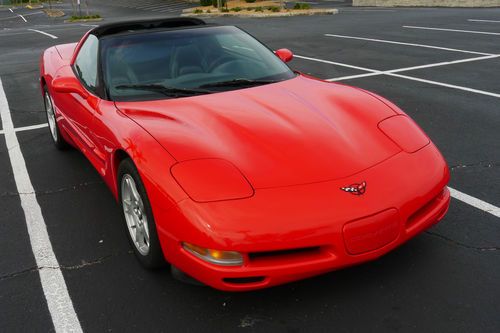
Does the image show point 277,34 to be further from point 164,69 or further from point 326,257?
point 326,257

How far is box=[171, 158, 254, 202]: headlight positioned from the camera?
2.41 meters

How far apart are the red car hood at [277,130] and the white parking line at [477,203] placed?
951 millimetres

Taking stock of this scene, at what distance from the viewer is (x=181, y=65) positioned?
3.72m

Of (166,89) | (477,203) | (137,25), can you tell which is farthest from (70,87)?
(477,203)

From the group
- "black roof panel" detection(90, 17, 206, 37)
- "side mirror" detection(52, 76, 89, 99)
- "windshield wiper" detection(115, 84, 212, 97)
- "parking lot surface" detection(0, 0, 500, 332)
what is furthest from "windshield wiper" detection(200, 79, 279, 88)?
"parking lot surface" detection(0, 0, 500, 332)

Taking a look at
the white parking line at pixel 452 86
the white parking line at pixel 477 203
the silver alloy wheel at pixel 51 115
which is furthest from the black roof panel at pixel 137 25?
the white parking line at pixel 452 86

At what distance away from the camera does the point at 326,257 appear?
91.9 inches

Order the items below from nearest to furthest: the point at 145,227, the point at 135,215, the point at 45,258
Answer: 1. the point at 145,227
2. the point at 135,215
3. the point at 45,258

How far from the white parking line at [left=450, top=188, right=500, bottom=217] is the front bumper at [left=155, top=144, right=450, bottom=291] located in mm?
1255

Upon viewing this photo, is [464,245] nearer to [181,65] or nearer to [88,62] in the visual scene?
[181,65]

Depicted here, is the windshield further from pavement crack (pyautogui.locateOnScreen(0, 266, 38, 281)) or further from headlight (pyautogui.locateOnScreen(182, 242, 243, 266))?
headlight (pyautogui.locateOnScreen(182, 242, 243, 266))

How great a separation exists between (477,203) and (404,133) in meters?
1.02

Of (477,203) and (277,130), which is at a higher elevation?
(277,130)

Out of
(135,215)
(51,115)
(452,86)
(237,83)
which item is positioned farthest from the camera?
(452,86)
